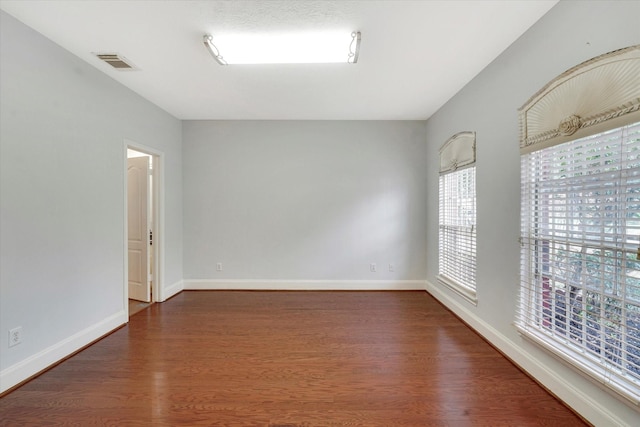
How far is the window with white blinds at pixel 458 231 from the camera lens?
275 centimetres

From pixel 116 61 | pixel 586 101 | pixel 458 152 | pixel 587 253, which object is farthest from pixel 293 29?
pixel 587 253

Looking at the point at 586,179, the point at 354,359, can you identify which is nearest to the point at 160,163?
the point at 354,359

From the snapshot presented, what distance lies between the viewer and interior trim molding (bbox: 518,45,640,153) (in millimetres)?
1301

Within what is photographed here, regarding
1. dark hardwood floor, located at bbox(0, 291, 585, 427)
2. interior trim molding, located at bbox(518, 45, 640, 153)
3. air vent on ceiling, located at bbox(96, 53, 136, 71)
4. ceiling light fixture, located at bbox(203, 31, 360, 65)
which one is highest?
air vent on ceiling, located at bbox(96, 53, 136, 71)

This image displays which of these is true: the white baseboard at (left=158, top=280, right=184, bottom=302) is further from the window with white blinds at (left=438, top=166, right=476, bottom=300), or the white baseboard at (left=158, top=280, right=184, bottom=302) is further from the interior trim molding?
the interior trim molding

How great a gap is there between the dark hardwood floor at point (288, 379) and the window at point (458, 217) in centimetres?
55

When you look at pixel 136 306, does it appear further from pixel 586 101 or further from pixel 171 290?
pixel 586 101

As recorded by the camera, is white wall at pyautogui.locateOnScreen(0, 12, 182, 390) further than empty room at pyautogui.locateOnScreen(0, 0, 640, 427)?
Yes

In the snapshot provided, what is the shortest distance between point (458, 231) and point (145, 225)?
13.3ft

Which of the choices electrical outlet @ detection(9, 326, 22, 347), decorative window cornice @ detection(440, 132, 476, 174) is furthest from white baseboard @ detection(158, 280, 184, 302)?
decorative window cornice @ detection(440, 132, 476, 174)

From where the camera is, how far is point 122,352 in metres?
2.26

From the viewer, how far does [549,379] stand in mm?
1754

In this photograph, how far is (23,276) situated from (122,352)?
0.98m

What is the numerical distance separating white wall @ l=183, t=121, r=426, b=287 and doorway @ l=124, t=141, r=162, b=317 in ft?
1.73
